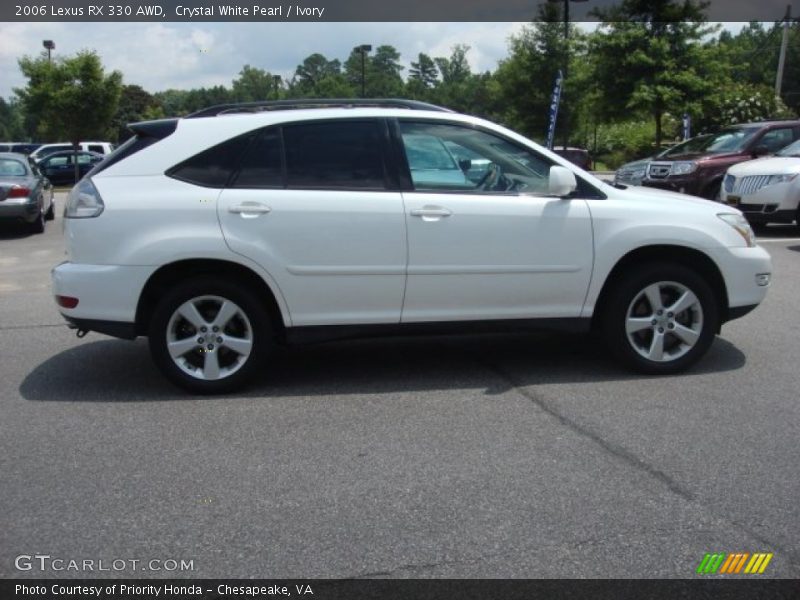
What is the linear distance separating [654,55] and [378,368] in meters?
22.1

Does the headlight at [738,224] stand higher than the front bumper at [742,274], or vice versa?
the headlight at [738,224]

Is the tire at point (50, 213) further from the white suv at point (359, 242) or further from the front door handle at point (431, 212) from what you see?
the front door handle at point (431, 212)

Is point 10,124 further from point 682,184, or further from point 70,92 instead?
point 682,184

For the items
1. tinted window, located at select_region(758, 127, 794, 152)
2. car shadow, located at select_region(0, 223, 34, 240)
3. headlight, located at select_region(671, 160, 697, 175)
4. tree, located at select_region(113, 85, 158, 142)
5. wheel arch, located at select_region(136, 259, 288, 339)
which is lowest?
car shadow, located at select_region(0, 223, 34, 240)

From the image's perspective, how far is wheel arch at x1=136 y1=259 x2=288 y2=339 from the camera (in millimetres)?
5094

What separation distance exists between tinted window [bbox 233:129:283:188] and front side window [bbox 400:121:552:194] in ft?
2.74

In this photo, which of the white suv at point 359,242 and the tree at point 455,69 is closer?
the white suv at point 359,242

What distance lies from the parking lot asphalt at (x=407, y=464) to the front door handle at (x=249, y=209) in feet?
3.83

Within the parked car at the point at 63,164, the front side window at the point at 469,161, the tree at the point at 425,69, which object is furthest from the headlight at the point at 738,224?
the tree at the point at 425,69

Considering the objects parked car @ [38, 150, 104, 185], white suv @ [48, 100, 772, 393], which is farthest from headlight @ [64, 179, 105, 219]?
parked car @ [38, 150, 104, 185]

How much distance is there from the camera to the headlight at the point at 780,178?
12.2m

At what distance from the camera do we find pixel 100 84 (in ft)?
97.5

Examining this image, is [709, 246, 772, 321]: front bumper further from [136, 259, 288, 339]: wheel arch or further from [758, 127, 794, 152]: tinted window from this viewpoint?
[758, 127, 794, 152]: tinted window

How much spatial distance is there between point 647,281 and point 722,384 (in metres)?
0.83
